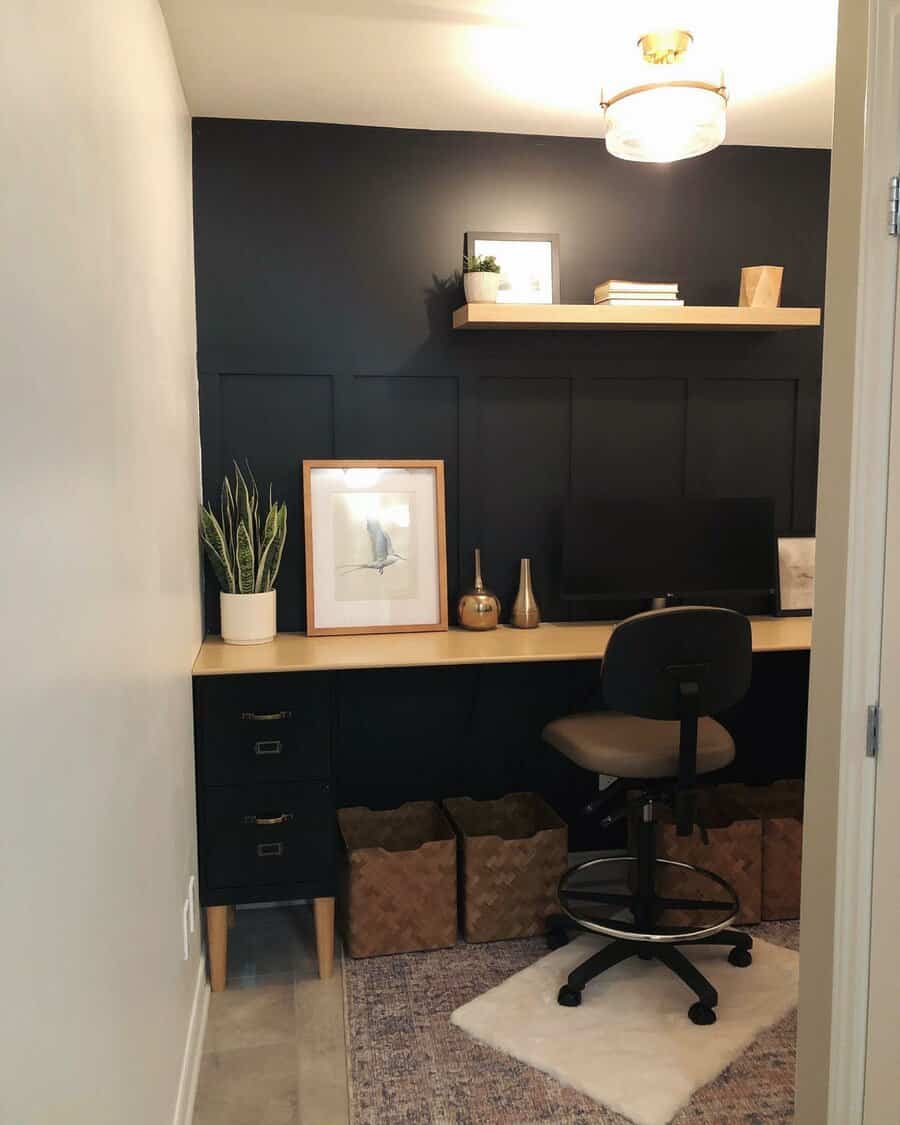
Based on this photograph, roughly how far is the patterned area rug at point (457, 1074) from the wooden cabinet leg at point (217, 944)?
0.34 metres

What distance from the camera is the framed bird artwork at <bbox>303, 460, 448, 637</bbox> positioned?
10.7ft

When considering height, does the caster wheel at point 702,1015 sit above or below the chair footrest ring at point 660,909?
below

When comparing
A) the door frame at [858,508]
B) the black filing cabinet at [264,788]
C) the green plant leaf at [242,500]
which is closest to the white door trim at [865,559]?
the door frame at [858,508]

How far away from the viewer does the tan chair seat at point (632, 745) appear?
271 cm

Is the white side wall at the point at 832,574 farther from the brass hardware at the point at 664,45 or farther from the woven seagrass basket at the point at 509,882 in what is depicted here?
the woven seagrass basket at the point at 509,882

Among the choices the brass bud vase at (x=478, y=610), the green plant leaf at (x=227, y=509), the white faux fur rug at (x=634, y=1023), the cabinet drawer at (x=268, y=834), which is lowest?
the white faux fur rug at (x=634, y=1023)

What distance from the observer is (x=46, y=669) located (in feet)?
3.47

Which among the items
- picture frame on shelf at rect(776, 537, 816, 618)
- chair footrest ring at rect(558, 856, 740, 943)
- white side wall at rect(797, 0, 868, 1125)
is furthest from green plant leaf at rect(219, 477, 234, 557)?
white side wall at rect(797, 0, 868, 1125)

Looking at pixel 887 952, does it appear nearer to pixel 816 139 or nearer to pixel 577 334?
pixel 577 334

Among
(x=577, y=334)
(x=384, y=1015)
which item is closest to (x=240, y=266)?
(x=577, y=334)

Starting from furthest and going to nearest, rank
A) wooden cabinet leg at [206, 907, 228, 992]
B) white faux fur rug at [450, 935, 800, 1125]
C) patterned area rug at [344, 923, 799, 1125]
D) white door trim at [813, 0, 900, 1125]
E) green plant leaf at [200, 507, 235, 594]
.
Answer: green plant leaf at [200, 507, 235, 594]
wooden cabinet leg at [206, 907, 228, 992]
white faux fur rug at [450, 935, 800, 1125]
patterned area rug at [344, 923, 799, 1125]
white door trim at [813, 0, 900, 1125]

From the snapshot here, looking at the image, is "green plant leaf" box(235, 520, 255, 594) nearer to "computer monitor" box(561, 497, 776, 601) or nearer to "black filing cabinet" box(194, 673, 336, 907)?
"black filing cabinet" box(194, 673, 336, 907)

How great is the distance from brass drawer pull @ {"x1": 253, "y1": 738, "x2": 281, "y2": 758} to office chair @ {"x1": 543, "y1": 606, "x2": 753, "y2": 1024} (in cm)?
77

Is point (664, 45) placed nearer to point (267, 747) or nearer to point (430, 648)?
point (430, 648)
